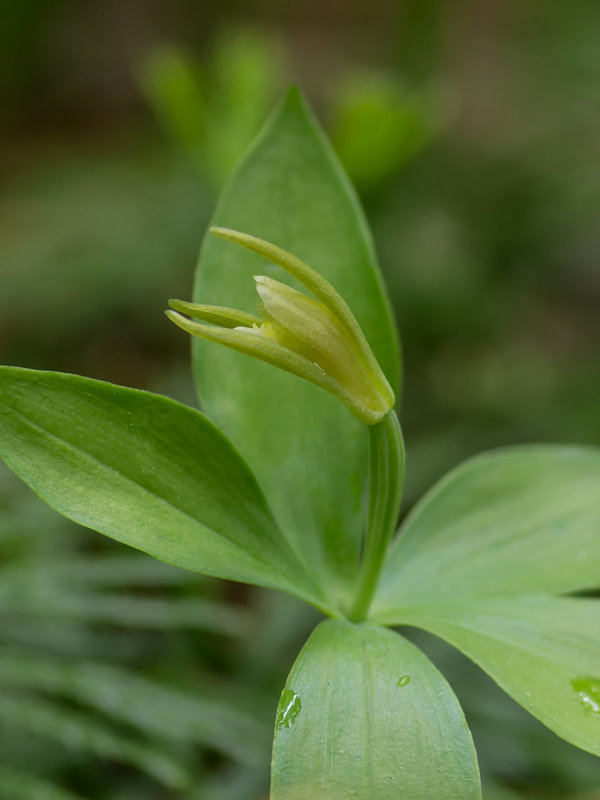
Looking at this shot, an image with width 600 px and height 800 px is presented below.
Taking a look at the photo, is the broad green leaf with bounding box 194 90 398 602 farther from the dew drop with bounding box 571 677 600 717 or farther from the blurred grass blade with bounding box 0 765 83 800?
the blurred grass blade with bounding box 0 765 83 800

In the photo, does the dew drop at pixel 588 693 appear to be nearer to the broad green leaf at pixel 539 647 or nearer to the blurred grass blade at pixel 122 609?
the broad green leaf at pixel 539 647

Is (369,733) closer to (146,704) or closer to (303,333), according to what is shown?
(303,333)

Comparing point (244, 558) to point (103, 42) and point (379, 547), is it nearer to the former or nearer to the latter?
point (379, 547)

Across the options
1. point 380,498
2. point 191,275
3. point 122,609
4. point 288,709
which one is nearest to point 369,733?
point 288,709

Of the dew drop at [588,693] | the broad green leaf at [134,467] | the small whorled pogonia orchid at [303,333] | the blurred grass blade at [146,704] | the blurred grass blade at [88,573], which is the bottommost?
the blurred grass blade at [146,704]

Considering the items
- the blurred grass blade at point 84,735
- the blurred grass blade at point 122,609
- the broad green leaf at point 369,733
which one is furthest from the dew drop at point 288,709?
the blurred grass blade at point 122,609
